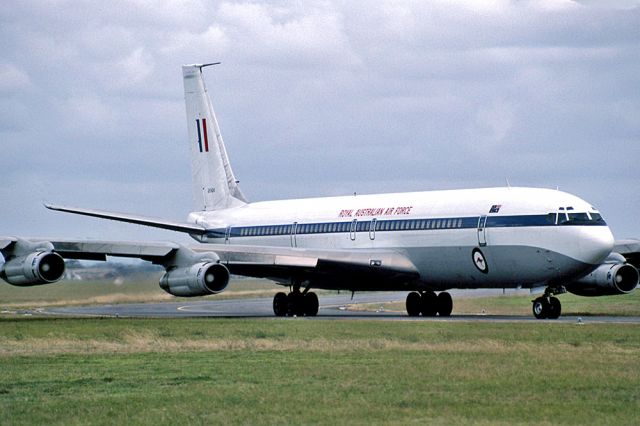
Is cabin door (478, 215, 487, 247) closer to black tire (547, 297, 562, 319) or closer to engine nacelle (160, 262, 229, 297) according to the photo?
black tire (547, 297, 562, 319)

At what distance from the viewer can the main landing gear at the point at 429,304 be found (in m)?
46.2

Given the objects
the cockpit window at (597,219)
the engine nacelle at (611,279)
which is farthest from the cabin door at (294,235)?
the cockpit window at (597,219)

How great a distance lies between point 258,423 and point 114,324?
23430 millimetres

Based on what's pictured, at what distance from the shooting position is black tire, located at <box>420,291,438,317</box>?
4628 centimetres

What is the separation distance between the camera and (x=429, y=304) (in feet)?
152

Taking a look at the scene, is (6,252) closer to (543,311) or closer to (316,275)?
(316,275)

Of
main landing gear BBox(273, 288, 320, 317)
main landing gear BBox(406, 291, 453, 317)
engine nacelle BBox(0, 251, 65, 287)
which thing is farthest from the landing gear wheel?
engine nacelle BBox(0, 251, 65, 287)

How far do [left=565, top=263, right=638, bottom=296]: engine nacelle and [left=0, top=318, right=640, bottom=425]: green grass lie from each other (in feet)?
29.4

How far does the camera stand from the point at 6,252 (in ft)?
140

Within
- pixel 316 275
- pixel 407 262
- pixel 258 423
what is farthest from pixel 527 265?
pixel 258 423

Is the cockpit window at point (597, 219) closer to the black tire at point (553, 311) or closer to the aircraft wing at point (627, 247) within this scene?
the black tire at point (553, 311)

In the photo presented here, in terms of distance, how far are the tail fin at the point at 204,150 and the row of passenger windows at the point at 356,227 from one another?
4.02 m

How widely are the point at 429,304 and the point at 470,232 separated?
5.58m

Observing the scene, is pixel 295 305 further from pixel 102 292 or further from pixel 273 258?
pixel 102 292
